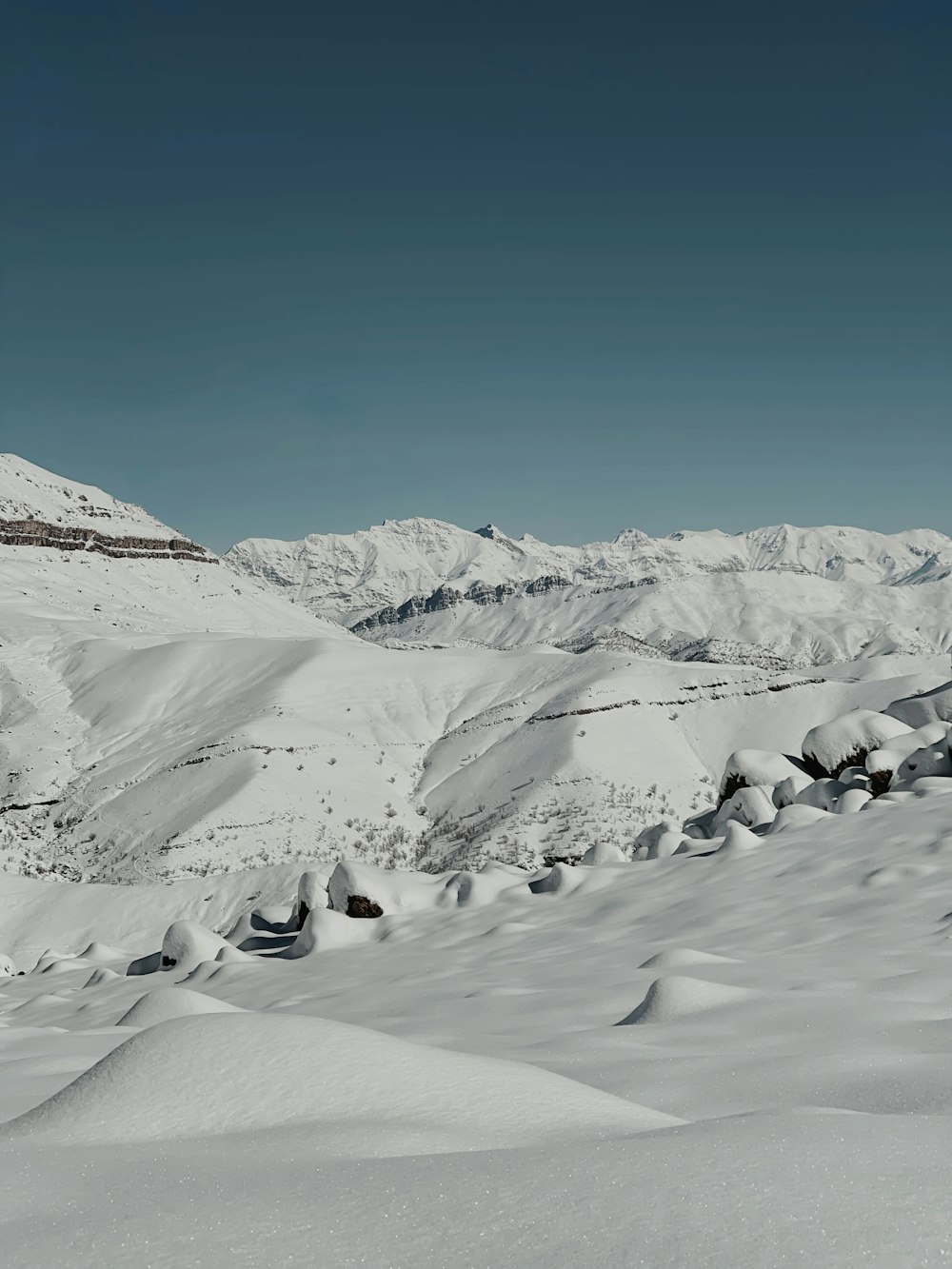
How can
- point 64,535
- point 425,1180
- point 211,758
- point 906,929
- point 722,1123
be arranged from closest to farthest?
1. point 425,1180
2. point 722,1123
3. point 906,929
4. point 211,758
5. point 64,535

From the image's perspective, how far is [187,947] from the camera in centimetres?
1445

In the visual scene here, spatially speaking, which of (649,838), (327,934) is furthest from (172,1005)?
(649,838)

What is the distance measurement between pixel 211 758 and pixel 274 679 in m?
11.9

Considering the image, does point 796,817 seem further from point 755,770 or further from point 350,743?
point 350,743

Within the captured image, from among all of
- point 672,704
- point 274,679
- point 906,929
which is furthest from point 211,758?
point 906,929

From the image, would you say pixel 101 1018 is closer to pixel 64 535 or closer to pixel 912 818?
pixel 912 818

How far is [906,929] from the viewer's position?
868 centimetres

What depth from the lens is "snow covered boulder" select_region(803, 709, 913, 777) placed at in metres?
20.8

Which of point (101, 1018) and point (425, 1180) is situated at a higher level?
point (425, 1180)

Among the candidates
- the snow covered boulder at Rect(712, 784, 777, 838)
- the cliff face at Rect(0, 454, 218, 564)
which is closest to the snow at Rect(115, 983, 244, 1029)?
the snow covered boulder at Rect(712, 784, 777, 838)

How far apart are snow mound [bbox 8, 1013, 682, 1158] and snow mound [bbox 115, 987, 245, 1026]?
5.18 ft

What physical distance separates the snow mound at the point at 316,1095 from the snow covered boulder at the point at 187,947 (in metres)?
11.7

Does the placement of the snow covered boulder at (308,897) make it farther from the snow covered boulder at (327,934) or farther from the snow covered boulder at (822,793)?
the snow covered boulder at (822,793)

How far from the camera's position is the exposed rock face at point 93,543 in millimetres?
100938
